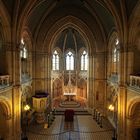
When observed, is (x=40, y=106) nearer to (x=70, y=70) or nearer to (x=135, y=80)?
(x=135, y=80)

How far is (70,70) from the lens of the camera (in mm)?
29438

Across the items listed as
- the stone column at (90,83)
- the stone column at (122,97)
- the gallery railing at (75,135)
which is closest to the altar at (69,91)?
the stone column at (90,83)

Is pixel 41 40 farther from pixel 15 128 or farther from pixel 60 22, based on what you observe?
pixel 15 128

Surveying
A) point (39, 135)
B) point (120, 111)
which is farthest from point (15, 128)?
point (120, 111)

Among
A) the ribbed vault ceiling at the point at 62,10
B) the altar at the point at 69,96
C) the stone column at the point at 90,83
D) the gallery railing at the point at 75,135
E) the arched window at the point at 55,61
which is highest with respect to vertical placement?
the ribbed vault ceiling at the point at 62,10

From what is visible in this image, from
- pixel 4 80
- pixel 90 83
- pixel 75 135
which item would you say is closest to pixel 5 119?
pixel 4 80

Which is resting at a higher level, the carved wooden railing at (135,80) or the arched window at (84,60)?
the arched window at (84,60)

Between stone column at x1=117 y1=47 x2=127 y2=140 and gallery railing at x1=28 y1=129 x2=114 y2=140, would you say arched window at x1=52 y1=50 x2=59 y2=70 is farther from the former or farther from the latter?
stone column at x1=117 y1=47 x2=127 y2=140

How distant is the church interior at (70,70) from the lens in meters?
14.0

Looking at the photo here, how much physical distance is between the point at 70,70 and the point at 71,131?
1347 cm

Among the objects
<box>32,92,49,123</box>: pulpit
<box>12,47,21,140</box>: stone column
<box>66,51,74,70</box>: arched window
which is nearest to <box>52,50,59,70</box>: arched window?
<box>66,51,74,70</box>: arched window

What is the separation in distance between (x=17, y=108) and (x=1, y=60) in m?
4.15

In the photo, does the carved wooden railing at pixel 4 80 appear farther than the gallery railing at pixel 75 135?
No

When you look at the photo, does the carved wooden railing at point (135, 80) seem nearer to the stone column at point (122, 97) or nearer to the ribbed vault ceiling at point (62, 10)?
the stone column at point (122, 97)
